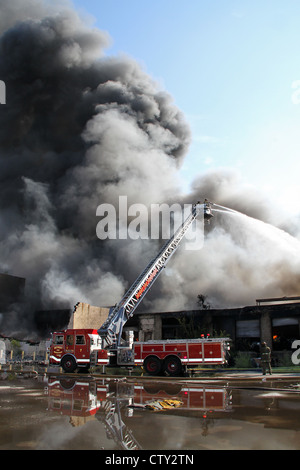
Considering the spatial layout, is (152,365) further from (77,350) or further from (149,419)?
(149,419)

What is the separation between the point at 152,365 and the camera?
590 inches

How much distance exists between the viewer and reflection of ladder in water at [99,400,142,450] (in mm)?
4777

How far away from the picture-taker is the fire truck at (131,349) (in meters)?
14.4

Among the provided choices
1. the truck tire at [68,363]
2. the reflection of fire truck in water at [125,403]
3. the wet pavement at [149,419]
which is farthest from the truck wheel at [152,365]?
the wet pavement at [149,419]

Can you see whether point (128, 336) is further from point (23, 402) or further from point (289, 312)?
point (289, 312)

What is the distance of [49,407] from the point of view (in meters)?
7.68

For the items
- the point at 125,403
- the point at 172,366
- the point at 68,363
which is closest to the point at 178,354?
the point at 172,366

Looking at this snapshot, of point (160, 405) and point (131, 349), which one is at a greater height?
point (131, 349)

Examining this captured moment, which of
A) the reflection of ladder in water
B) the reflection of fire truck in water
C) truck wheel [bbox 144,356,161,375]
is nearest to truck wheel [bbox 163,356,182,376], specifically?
truck wheel [bbox 144,356,161,375]

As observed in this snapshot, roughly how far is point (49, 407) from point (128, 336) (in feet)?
29.7

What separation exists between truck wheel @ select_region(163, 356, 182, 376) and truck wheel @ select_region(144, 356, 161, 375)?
0.90 feet

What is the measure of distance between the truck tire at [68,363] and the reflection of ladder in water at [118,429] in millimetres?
9024

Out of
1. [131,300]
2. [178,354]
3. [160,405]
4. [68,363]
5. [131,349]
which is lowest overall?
[68,363]
